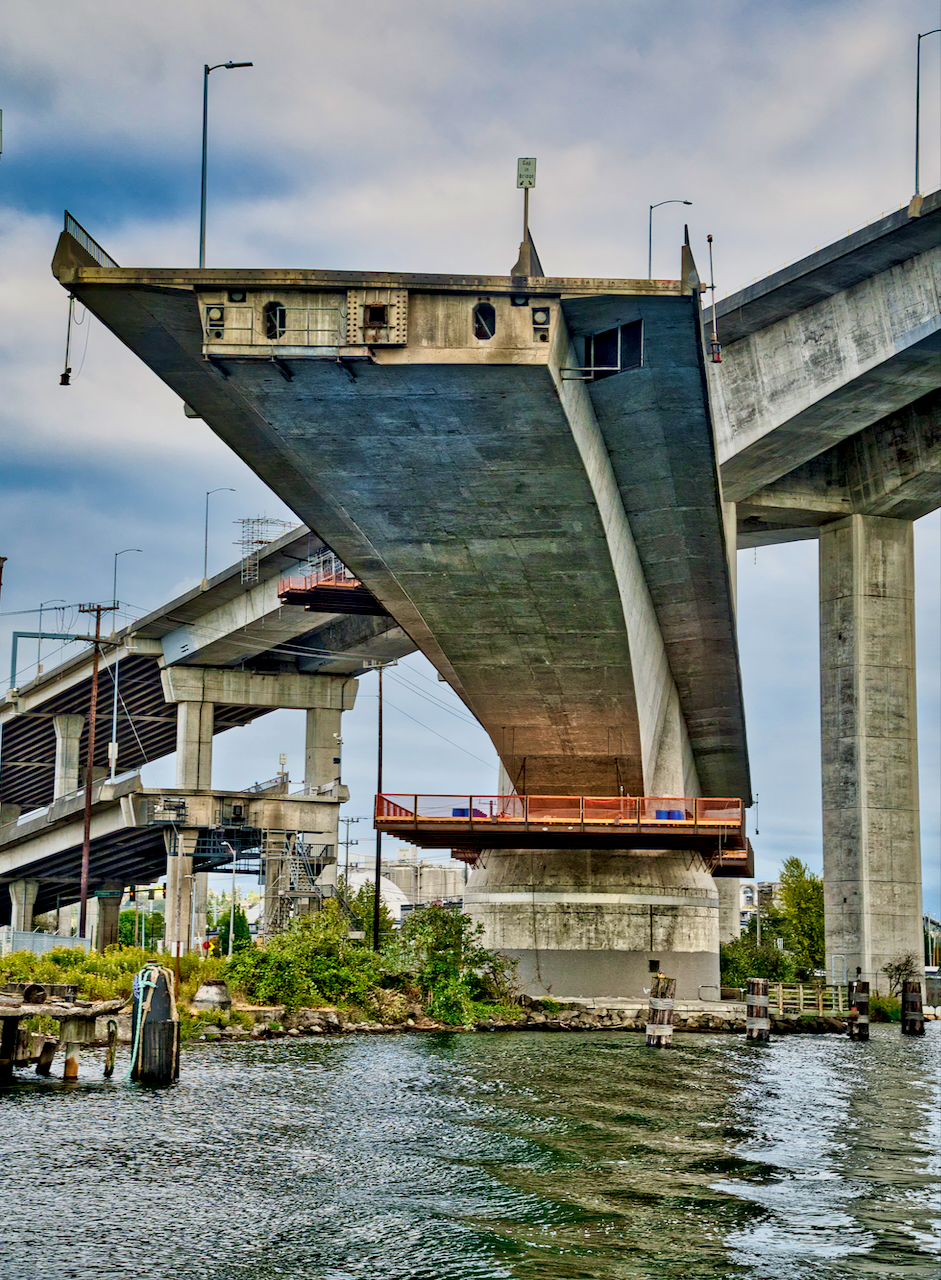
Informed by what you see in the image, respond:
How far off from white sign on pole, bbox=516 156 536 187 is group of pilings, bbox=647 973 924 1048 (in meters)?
21.0

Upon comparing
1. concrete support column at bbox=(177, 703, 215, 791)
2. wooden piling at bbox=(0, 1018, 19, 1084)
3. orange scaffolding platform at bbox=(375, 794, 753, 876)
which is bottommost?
wooden piling at bbox=(0, 1018, 19, 1084)

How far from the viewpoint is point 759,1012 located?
43.1 m

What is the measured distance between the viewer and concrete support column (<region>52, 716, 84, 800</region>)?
267 ft

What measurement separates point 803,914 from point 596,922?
136 ft

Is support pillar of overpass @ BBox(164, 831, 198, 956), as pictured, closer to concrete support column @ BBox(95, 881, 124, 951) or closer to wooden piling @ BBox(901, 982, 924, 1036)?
concrete support column @ BBox(95, 881, 124, 951)

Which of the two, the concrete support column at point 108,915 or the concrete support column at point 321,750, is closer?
the concrete support column at point 321,750

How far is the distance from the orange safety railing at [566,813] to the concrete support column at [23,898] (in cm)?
4592

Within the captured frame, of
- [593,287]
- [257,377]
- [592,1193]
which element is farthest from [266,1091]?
[593,287]

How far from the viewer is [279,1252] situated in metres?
14.1

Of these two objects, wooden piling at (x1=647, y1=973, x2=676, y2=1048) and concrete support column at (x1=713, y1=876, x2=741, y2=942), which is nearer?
wooden piling at (x1=647, y1=973, x2=676, y2=1048)

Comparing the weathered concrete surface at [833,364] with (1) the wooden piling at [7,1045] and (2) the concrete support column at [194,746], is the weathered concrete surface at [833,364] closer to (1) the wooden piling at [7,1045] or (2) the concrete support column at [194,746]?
(2) the concrete support column at [194,746]

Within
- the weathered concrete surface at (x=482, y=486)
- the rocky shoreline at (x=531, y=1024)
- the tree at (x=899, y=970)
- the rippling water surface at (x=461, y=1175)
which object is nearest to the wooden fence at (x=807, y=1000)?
the rocky shoreline at (x=531, y=1024)

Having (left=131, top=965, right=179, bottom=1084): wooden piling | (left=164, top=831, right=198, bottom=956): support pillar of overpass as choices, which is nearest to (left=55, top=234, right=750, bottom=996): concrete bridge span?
(left=131, top=965, right=179, bottom=1084): wooden piling

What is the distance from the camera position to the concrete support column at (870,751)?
64.2 meters
